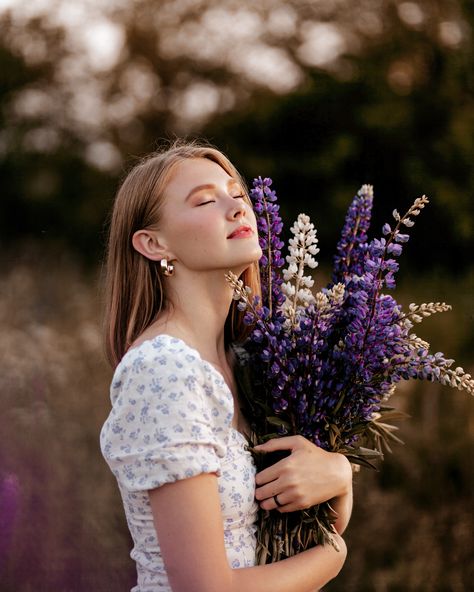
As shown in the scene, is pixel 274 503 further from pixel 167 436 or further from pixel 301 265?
pixel 301 265

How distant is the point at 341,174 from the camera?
5469 mm

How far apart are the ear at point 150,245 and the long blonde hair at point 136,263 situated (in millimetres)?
22

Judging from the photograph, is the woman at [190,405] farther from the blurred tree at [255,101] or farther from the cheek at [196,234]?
the blurred tree at [255,101]

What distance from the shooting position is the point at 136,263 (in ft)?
6.09

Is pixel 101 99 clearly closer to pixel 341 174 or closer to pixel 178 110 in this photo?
pixel 178 110

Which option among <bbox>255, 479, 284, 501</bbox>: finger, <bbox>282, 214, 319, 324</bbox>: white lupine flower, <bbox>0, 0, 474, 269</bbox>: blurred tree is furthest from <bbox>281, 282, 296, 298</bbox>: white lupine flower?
Answer: <bbox>0, 0, 474, 269</bbox>: blurred tree

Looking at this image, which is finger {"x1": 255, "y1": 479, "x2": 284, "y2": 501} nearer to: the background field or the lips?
the lips

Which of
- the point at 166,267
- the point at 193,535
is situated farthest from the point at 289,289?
the point at 193,535

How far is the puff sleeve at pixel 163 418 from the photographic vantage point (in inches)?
58.6

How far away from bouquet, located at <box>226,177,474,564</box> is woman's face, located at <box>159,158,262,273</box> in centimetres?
5

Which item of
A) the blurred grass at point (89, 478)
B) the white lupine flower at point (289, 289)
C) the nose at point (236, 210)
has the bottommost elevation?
the blurred grass at point (89, 478)

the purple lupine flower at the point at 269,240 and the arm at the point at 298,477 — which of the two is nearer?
the arm at the point at 298,477

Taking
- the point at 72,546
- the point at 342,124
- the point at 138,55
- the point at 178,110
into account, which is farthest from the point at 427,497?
the point at 138,55

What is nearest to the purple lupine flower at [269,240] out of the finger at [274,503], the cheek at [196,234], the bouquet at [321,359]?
the bouquet at [321,359]
